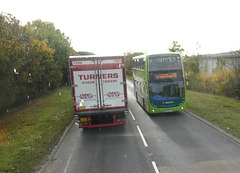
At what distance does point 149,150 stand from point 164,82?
6.27 meters

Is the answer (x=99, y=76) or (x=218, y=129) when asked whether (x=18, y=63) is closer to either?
(x=99, y=76)

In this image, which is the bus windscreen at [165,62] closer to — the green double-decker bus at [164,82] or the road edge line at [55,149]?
the green double-decker bus at [164,82]

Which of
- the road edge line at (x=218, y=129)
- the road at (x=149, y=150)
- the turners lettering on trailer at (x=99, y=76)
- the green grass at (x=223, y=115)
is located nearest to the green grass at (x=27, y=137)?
the road at (x=149, y=150)

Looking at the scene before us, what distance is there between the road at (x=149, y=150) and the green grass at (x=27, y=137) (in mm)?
679

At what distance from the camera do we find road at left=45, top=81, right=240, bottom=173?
7.24 meters

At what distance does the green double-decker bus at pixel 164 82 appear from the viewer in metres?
13.8

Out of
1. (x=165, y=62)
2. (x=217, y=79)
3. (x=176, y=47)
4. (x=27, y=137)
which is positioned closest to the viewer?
(x=27, y=137)

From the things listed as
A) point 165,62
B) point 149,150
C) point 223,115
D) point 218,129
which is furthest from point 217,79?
point 149,150

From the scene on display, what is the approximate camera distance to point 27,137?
35.3ft

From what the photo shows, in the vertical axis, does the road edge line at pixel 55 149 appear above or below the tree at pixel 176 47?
below

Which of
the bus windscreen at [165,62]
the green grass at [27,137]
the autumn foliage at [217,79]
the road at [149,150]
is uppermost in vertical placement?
the bus windscreen at [165,62]

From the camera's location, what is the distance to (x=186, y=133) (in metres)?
10.8

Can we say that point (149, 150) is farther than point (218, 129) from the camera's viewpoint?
No

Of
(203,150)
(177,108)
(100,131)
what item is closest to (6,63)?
(100,131)
